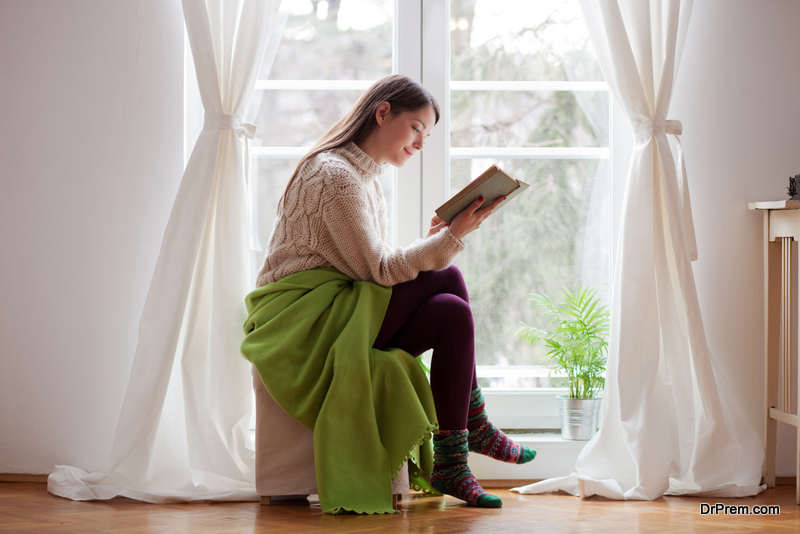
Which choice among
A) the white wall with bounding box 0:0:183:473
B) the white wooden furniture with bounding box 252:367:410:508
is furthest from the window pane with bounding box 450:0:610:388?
the white wall with bounding box 0:0:183:473

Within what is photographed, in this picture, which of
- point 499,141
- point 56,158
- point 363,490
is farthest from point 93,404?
point 499,141

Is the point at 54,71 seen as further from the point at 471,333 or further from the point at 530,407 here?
the point at 530,407

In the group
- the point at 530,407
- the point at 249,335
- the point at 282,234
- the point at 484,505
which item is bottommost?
the point at 484,505

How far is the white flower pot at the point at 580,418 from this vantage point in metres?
2.21

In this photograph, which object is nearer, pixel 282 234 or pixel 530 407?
pixel 282 234

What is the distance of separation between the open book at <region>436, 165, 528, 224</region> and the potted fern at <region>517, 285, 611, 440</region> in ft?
1.96

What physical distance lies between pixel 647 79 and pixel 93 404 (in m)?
1.95

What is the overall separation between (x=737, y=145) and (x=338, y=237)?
1340 millimetres

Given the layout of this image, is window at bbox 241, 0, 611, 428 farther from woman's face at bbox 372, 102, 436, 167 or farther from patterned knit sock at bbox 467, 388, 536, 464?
patterned knit sock at bbox 467, 388, 536, 464

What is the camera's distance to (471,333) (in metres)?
1.76

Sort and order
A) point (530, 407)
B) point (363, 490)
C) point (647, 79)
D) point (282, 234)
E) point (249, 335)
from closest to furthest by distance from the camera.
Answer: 1. point (363, 490)
2. point (249, 335)
3. point (282, 234)
4. point (647, 79)
5. point (530, 407)

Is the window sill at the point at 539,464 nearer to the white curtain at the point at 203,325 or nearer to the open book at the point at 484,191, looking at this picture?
the white curtain at the point at 203,325

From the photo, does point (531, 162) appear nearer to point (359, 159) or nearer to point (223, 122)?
point (359, 159)

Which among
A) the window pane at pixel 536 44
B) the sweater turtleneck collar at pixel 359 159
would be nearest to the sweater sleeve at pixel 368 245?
the sweater turtleneck collar at pixel 359 159
